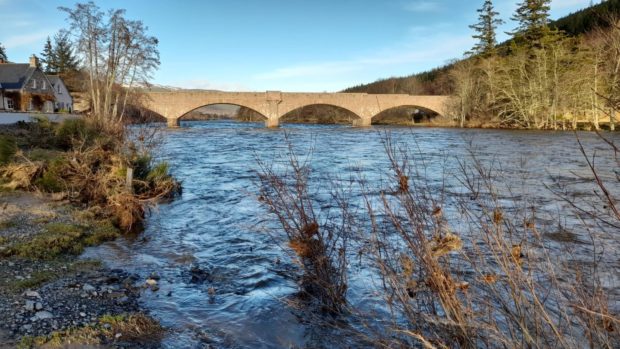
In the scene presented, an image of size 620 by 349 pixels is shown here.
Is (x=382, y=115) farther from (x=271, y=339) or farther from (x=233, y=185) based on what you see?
(x=271, y=339)

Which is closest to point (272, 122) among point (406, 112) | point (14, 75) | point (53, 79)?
point (53, 79)

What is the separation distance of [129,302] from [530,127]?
40.4 m

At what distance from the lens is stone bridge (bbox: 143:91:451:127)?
4753 centimetres

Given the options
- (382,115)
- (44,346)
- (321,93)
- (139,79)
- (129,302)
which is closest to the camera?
(44,346)

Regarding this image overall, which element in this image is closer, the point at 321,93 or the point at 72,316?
the point at 72,316

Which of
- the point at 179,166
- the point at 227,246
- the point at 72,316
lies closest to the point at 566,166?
the point at 227,246

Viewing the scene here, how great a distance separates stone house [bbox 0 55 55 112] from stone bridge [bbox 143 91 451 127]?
32.1 feet

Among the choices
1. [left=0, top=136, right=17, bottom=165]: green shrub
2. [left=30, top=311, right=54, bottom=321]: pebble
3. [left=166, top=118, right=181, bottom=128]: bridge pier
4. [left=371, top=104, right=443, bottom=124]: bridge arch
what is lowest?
[left=30, top=311, right=54, bottom=321]: pebble

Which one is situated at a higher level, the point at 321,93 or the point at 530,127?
the point at 321,93

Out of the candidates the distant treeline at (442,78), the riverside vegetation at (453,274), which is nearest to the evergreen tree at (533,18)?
the distant treeline at (442,78)

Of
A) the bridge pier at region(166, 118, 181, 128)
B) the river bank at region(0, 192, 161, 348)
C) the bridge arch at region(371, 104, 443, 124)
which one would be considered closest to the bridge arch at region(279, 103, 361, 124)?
the bridge arch at region(371, 104, 443, 124)

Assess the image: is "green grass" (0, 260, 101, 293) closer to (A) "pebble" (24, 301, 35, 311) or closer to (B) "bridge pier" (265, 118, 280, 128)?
(A) "pebble" (24, 301, 35, 311)

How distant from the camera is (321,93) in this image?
51750 millimetres

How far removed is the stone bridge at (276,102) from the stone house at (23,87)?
385 inches
